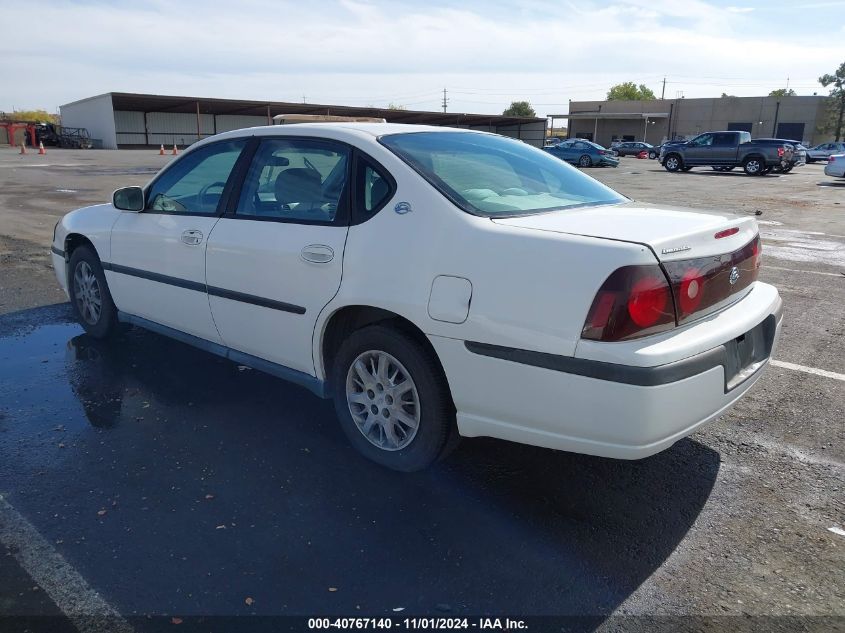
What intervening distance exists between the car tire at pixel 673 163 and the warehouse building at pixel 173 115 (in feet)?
61.3

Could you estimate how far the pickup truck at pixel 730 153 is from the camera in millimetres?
29141

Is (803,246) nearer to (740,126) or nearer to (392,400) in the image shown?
(392,400)

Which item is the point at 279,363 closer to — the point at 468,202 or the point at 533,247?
the point at 468,202

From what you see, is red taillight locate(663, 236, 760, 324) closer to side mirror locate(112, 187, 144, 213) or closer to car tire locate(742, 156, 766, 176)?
A: side mirror locate(112, 187, 144, 213)

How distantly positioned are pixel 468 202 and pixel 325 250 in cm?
74

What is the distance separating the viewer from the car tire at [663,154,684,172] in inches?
1272

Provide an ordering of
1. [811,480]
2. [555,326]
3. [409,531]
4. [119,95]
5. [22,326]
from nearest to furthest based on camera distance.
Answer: [555,326] < [409,531] < [811,480] < [22,326] < [119,95]

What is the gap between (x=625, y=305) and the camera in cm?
251

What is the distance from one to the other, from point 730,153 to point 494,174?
30510mm

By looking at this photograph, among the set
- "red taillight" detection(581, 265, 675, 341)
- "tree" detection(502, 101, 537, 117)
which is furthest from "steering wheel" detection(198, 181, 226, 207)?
"tree" detection(502, 101, 537, 117)

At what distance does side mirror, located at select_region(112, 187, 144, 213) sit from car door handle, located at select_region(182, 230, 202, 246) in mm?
661

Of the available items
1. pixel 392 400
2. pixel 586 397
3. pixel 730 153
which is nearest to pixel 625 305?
pixel 586 397

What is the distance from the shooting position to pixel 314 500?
3070 millimetres

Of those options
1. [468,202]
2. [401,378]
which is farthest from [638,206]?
[401,378]
